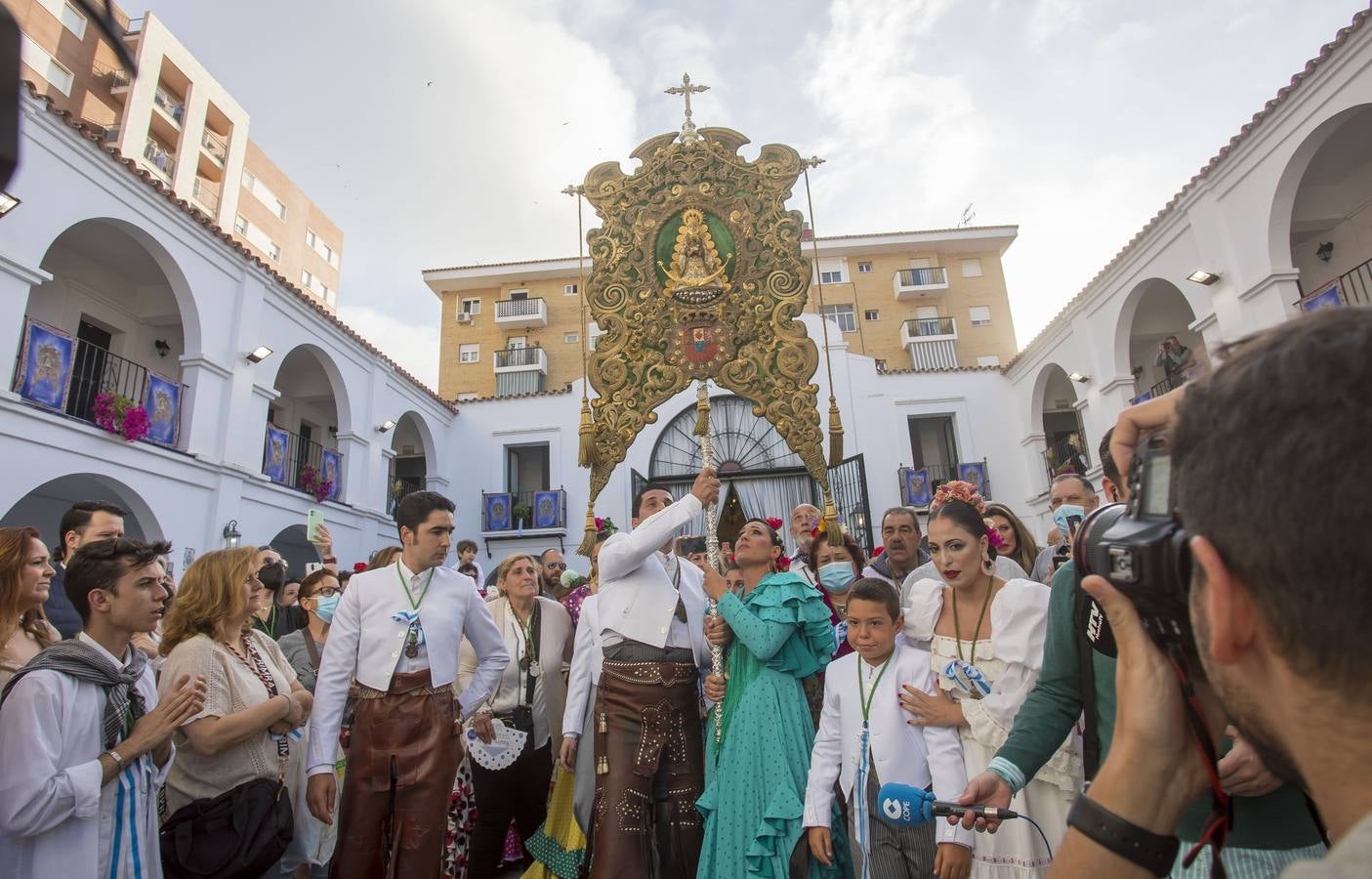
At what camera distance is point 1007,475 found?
1647 centimetres

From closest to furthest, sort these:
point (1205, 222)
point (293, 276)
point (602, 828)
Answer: point (602, 828)
point (1205, 222)
point (293, 276)

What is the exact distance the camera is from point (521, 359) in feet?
72.3

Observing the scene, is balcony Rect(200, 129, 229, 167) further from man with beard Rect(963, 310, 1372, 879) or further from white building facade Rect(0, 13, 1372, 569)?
man with beard Rect(963, 310, 1372, 879)

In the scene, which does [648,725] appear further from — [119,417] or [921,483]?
[921,483]

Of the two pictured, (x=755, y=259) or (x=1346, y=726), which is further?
(x=755, y=259)

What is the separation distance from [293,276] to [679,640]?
98.4 feet

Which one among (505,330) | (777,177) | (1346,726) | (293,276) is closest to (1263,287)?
(777,177)

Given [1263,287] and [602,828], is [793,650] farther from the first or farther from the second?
[1263,287]

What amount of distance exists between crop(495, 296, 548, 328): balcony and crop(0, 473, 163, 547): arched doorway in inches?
501

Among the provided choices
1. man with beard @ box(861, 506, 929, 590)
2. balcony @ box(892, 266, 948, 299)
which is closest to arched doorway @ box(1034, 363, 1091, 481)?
balcony @ box(892, 266, 948, 299)

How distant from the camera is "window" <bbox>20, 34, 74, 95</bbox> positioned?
661 inches

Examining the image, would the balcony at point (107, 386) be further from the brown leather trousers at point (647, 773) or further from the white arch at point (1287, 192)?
the white arch at point (1287, 192)

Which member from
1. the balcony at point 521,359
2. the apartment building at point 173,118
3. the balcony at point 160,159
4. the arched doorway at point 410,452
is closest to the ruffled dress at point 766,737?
the arched doorway at point 410,452

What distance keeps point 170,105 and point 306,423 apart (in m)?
13.4
